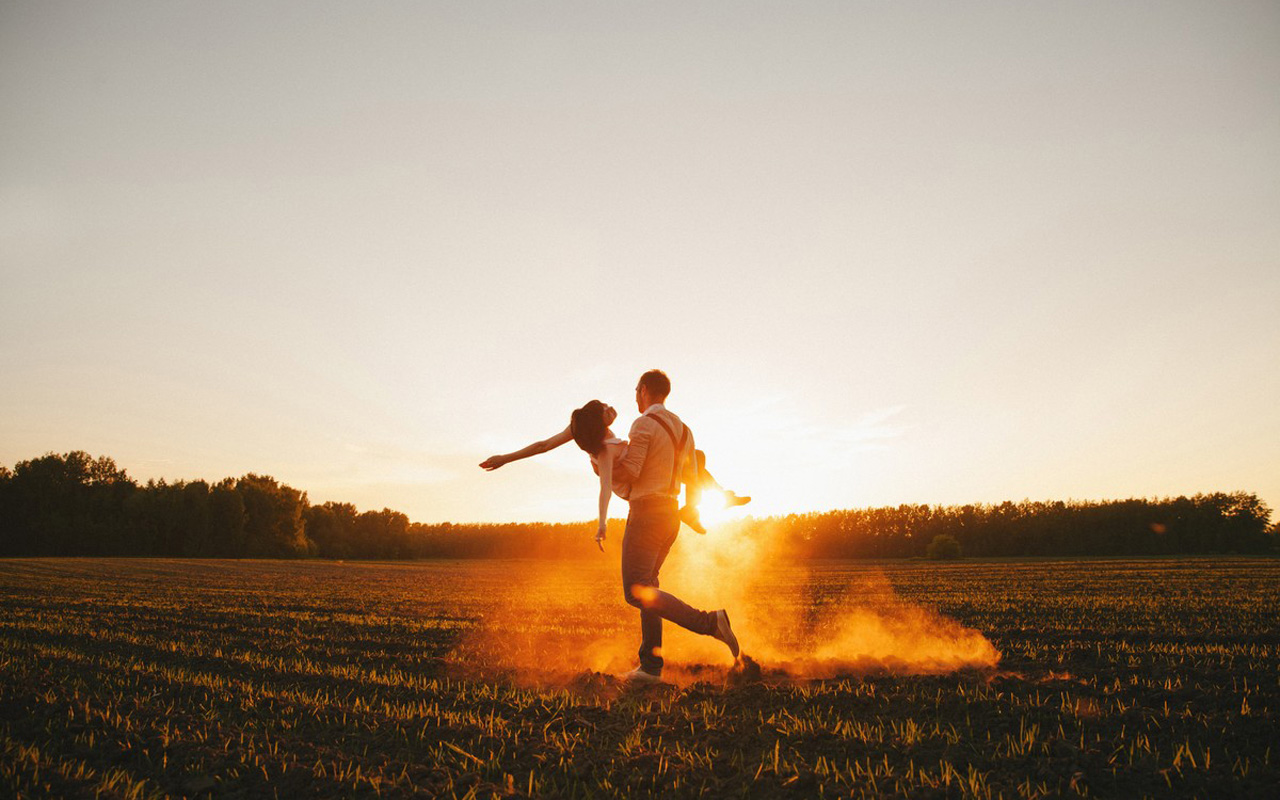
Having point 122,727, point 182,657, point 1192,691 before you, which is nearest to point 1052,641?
point 1192,691

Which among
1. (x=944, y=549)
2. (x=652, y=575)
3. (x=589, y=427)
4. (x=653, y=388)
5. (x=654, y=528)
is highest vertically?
(x=653, y=388)

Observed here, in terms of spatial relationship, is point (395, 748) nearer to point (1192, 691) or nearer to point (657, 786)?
point (657, 786)

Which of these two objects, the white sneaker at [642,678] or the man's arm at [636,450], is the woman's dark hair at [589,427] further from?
the white sneaker at [642,678]

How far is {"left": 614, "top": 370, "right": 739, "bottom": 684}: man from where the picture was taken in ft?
18.8

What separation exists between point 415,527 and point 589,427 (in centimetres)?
9325

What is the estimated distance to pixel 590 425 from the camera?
224 inches

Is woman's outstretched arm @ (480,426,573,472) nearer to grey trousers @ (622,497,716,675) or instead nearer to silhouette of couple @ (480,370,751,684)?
silhouette of couple @ (480,370,751,684)

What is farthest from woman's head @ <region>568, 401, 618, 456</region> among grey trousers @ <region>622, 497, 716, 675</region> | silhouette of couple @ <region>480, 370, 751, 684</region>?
grey trousers @ <region>622, 497, 716, 675</region>

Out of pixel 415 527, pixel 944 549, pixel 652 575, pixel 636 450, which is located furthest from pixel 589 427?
pixel 415 527

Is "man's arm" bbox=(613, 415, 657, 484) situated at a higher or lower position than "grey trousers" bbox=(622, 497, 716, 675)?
higher

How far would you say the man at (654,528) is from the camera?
572 cm

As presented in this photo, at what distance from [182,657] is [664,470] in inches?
240

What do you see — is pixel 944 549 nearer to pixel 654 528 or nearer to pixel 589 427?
pixel 654 528

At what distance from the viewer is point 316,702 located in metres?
5.39
